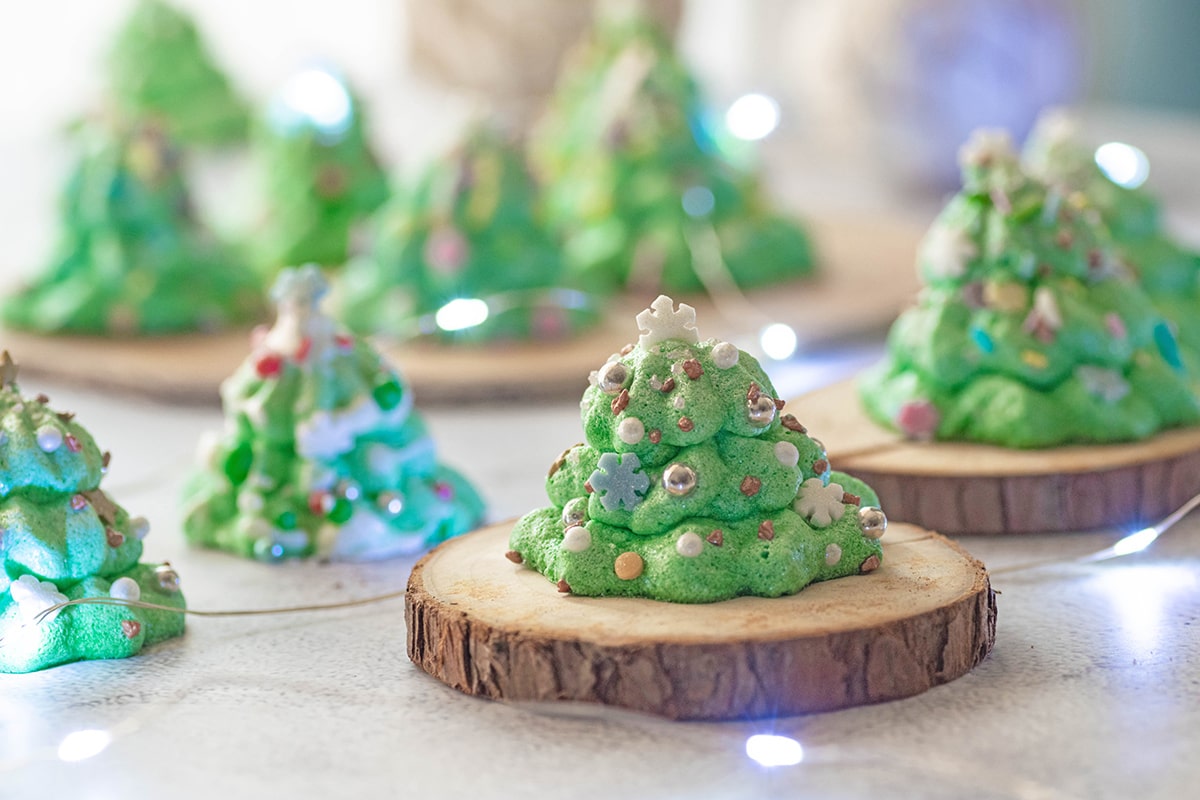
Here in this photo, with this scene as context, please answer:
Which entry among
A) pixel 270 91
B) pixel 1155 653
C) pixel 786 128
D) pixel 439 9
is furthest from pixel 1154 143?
pixel 1155 653

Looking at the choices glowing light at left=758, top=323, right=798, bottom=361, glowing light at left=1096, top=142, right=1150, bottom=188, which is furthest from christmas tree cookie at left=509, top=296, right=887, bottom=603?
glowing light at left=758, top=323, right=798, bottom=361

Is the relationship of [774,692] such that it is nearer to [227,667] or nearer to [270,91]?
[227,667]

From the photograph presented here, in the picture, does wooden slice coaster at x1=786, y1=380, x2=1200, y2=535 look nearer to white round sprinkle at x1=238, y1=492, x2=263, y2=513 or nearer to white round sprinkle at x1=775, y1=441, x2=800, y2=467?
white round sprinkle at x1=775, y1=441, x2=800, y2=467

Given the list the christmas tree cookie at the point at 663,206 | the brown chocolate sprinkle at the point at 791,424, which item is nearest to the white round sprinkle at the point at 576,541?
the brown chocolate sprinkle at the point at 791,424

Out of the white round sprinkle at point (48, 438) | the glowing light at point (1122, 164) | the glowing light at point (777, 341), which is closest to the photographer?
the white round sprinkle at point (48, 438)

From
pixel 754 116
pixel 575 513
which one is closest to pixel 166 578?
pixel 575 513

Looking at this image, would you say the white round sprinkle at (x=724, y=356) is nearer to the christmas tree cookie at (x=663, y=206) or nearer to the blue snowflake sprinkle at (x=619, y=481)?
the blue snowflake sprinkle at (x=619, y=481)
